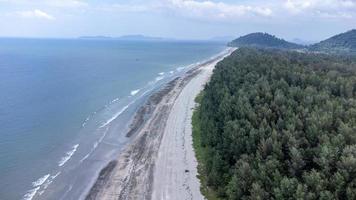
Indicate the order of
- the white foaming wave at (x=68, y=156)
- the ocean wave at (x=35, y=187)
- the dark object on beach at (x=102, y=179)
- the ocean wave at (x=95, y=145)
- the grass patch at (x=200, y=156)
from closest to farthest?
1. the grass patch at (x=200, y=156)
2. the ocean wave at (x=35, y=187)
3. the dark object on beach at (x=102, y=179)
4. the white foaming wave at (x=68, y=156)
5. the ocean wave at (x=95, y=145)

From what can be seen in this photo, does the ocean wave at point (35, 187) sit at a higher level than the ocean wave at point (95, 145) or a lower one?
lower

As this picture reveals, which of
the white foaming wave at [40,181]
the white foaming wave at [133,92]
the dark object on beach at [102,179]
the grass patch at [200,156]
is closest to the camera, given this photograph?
the grass patch at [200,156]

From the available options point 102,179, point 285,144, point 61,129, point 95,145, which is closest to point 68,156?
point 95,145

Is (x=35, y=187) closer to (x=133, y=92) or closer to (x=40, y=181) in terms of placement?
(x=40, y=181)

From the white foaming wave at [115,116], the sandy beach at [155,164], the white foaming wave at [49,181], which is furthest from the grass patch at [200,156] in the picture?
the white foaming wave at [49,181]

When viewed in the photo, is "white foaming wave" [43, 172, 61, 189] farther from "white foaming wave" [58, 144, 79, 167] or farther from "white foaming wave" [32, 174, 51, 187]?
"white foaming wave" [58, 144, 79, 167]

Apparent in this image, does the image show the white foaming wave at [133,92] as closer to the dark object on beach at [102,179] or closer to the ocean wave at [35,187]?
the dark object on beach at [102,179]
